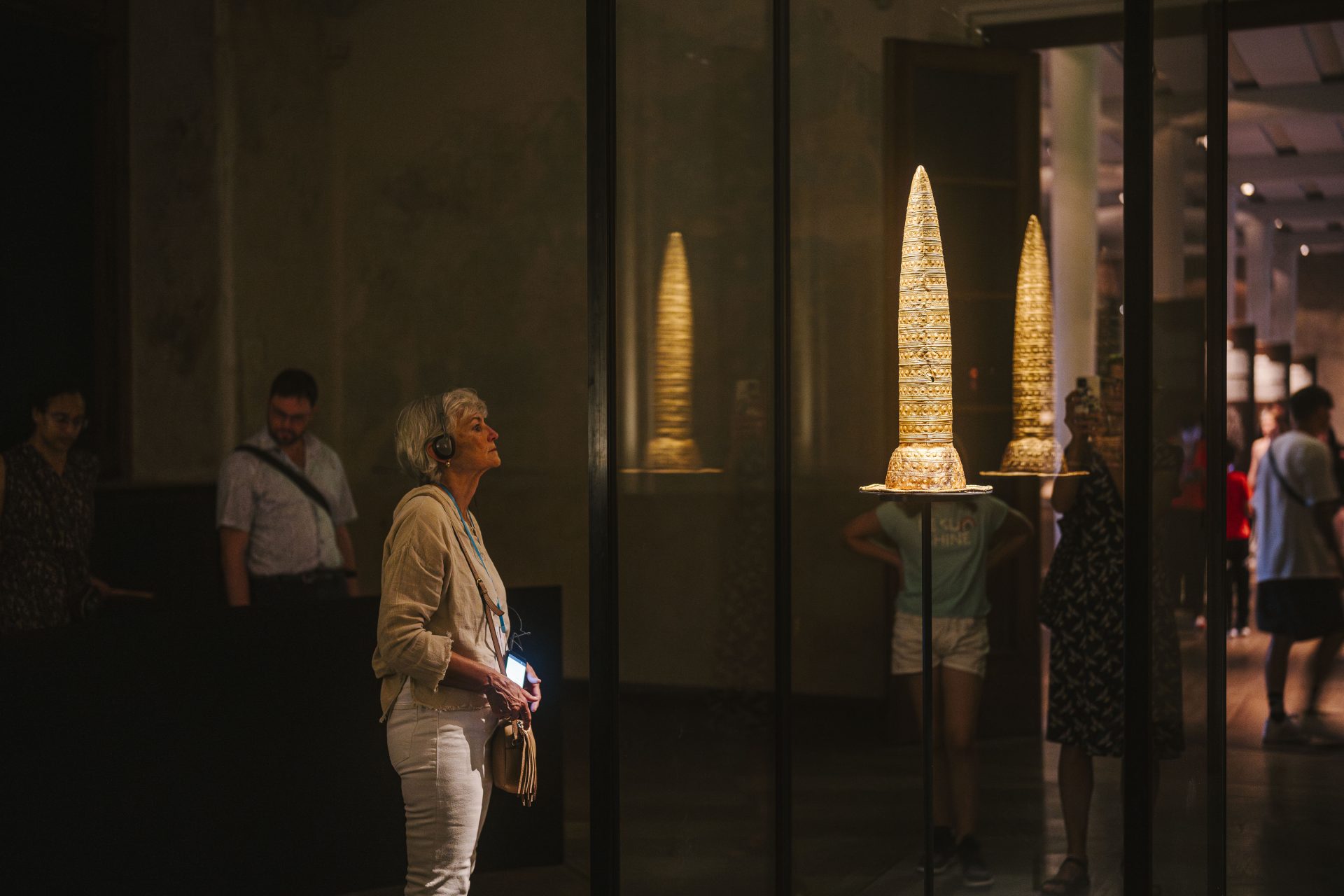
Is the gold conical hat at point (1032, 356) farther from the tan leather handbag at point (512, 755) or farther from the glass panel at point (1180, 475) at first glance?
the tan leather handbag at point (512, 755)

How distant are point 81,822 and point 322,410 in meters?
4.40

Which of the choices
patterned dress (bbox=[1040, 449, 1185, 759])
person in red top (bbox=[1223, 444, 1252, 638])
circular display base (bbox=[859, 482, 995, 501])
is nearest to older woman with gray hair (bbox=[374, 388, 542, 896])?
circular display base (bbox=[859, 482, 995, 501])

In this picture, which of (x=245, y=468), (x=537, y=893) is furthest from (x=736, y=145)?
(x=537, y=893)

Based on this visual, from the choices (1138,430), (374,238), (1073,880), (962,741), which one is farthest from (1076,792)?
(374,238)

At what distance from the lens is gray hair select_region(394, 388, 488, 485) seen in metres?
2.80

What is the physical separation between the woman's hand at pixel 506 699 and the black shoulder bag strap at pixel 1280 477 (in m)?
5.40

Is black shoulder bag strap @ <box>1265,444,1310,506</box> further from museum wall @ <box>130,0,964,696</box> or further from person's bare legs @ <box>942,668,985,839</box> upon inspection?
person's bare legs @ <box>942,668,985,839</box>

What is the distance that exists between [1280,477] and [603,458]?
17.4ft

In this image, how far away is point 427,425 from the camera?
9.21 feet

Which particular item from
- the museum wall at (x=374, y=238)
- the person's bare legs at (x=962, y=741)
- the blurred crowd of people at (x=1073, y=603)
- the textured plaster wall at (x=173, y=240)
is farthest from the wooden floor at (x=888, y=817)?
the textured plaster wall at (x=173, y=240)

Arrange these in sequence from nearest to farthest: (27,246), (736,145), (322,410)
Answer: (736,145) < (27,246) < (322,410)

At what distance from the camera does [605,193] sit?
3.05m

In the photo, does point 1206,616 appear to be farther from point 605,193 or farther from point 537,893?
point 537,893

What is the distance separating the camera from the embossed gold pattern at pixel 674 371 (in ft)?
12.6
